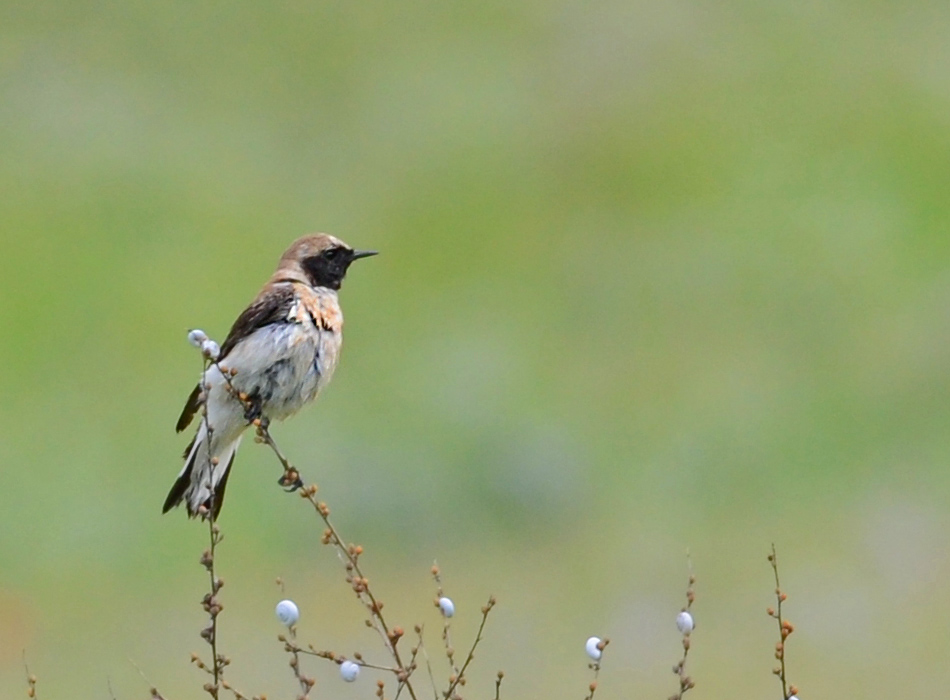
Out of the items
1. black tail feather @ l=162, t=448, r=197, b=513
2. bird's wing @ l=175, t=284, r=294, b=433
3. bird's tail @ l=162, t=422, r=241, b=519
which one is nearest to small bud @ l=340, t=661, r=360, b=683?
bird's tail @ l=162, t=422, r=241, b=519

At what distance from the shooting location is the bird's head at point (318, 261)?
705 cm

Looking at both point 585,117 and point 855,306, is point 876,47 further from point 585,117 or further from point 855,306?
point 855,306

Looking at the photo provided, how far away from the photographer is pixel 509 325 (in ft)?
84.0

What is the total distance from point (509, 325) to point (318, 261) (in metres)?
18.5

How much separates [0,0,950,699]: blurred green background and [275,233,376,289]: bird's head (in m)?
8.19

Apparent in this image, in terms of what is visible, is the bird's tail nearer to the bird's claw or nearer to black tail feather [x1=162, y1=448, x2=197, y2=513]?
black tail feather [x1=162, y1=448, x2=197, y2=513]

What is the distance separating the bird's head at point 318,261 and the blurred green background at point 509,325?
8.19 meters

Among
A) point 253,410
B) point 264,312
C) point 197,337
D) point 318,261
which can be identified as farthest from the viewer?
point 318,261

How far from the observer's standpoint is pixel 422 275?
26281mm

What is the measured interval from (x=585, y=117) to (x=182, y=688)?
688 inches

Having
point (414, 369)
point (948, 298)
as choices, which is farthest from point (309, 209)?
point (948, 298)

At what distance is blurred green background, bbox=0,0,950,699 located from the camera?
61.1 ft

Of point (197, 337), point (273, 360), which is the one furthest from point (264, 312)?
point (197, 337)

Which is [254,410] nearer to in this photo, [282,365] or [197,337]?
[282,365]
